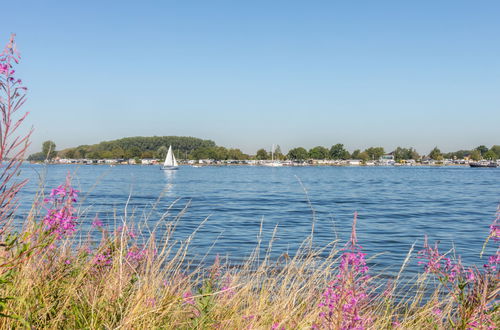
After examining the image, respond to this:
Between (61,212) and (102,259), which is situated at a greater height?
(61,212)

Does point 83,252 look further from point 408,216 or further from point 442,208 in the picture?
point 442,208

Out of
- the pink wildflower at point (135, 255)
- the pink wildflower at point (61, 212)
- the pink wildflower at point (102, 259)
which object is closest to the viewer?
the pink wildflower at point (61, 212)

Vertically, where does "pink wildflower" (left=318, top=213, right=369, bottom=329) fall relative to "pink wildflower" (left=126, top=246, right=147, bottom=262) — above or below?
above

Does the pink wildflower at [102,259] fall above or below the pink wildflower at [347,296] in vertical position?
below

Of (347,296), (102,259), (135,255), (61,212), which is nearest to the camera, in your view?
(347,296)

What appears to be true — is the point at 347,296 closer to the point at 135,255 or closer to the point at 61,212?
the point at 61,212

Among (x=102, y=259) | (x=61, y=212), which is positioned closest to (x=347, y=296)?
(x=61, y=212)

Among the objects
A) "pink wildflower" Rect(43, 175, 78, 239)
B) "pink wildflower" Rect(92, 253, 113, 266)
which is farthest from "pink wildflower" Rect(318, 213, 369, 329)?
"pink wildflower" Rect(92, 253, 113, 266)

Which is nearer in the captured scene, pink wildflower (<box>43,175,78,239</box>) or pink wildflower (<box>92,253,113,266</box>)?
pink wildflower (<box>43,175,78,239</box>)

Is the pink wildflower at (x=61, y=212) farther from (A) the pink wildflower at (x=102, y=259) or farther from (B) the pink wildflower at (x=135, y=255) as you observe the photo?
(B) the pink wildflower at (x=135, y=255)

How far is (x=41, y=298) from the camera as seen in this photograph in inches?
168

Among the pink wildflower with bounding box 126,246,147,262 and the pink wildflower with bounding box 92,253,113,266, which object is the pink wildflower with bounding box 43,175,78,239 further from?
the pink wildflower with bounding box 126,246,147,262

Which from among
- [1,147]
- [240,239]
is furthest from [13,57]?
[240,239]

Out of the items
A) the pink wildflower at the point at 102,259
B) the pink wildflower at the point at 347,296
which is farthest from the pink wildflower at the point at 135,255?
the pink wildflower at the point at 347,296
